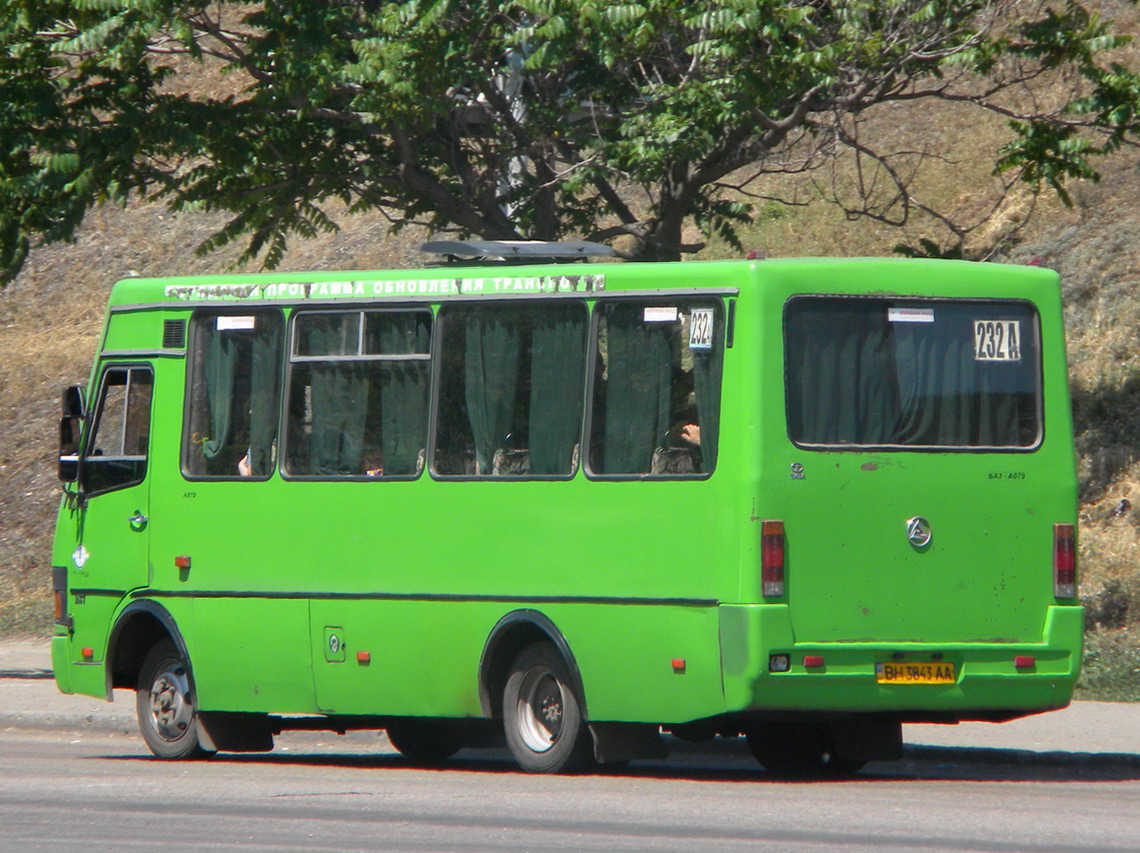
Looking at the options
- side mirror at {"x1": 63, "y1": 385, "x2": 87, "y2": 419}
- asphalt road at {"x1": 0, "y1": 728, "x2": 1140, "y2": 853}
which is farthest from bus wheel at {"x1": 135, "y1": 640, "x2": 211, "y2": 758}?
side mirror at {"x1": 63, "y1": 385, "x2": 87, "y2": 419}

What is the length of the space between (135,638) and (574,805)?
15.0 ft

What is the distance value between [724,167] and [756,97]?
2039 millimetres

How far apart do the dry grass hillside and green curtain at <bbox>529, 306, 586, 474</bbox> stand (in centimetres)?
619

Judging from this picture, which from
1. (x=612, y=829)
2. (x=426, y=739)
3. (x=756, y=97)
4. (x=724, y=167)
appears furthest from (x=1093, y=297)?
(x=612, y=829)

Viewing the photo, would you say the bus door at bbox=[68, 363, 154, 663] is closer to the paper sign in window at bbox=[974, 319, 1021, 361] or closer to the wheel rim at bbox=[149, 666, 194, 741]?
the wheel rim at bbox=[149, 666, 194, 741]

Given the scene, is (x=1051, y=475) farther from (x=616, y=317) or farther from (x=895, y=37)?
(x=895, y=37)

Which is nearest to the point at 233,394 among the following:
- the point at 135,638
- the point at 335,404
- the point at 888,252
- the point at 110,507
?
the point at 335,404

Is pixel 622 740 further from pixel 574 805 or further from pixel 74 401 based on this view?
pixel 74 401

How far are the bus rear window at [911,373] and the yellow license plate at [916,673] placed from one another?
1145mm

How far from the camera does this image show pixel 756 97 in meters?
15.5

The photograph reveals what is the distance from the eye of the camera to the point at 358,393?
1166cm

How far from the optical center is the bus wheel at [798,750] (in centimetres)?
1142

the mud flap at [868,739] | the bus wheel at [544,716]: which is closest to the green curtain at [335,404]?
the bus wheel at [544,716]

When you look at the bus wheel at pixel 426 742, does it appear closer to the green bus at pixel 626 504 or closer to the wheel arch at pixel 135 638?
the green bus at pixel 626 504
